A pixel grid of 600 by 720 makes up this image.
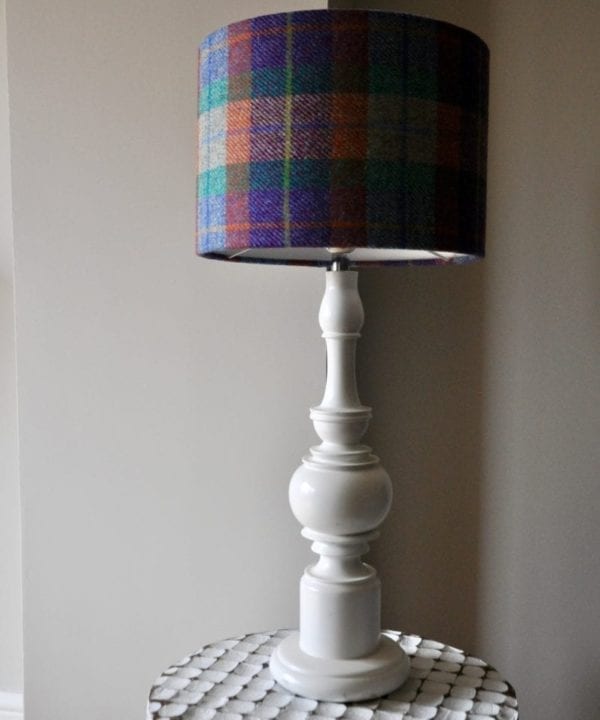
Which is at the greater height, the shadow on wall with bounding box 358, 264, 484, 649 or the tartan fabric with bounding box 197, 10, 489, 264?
the tartan fabric with bounding box 197, 10, 489, 264

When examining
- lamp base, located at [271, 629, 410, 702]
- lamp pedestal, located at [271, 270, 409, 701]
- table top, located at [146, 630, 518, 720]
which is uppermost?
lamp pedestal, located at [271, 270, 409, 701]

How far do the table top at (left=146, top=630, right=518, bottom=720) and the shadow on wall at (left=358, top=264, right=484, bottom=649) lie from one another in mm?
213

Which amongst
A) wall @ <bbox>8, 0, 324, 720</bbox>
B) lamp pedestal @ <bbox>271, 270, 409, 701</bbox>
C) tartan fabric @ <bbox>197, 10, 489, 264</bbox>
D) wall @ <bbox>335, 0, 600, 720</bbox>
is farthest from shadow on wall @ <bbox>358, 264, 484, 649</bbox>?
tartan fabric @ <bbox>197, 10, 489, 264</bbox>

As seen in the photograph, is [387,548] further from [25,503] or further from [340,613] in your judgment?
[25,503]

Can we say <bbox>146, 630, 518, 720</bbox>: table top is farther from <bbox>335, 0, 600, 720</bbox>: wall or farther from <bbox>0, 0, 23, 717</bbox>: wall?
<bbox>0, 0, 23, 717</bbox>: wall

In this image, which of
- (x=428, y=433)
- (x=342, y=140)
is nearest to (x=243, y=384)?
(x=428, y=433)

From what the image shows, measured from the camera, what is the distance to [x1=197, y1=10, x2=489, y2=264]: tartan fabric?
764mm

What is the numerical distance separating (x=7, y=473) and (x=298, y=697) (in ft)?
2.59

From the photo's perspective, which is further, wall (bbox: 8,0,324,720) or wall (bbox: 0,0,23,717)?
wall (bbox: 0,0,23,717)

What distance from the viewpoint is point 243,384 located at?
3.89 ft

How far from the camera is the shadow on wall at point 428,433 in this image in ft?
4.08

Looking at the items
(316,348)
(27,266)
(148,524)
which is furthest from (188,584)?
(27,266)

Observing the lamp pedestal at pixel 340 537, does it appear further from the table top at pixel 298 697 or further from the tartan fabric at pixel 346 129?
the tartan fabric at pixel 346 129

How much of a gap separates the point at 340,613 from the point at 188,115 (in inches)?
27.3
